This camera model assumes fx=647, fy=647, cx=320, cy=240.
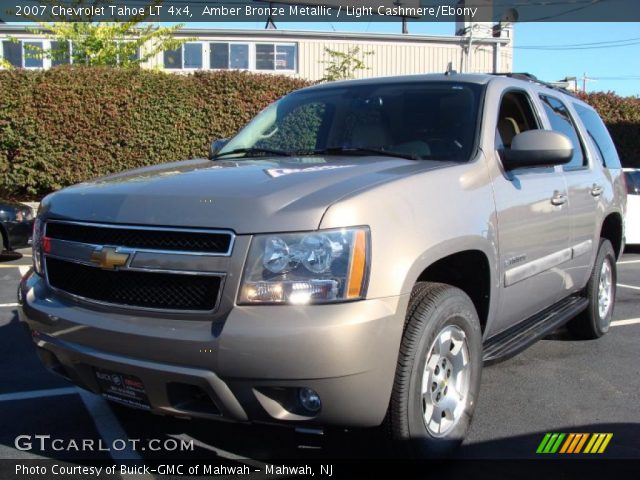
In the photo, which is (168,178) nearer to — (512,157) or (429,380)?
(429,380)

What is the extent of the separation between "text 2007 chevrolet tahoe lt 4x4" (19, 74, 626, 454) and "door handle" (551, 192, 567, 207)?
0.52ft

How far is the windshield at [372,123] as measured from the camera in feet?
12.1

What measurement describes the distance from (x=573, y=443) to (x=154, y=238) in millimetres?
2424

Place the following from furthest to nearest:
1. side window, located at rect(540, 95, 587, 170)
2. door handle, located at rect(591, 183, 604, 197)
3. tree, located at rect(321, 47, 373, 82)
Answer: tree, located at rect(321, 47, 373, 82), door handle, located at rect(591, 183, 604, 197), side window, located at rect(540, 95, 587, 170)

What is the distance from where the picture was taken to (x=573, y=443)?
343 cm

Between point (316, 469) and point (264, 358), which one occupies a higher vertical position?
point (264, 358)

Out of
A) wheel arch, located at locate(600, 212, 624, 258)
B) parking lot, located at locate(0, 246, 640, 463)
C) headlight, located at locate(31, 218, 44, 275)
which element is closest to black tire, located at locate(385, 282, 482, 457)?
parking lot, located at locate(0, 246, 640, 463)

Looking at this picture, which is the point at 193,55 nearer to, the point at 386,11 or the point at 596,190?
the point at 386,11

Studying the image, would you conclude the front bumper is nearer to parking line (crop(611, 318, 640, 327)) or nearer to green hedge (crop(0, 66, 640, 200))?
parking line (crop(611, 318, 640, 327))

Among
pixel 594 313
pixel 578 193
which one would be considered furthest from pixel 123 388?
pixel 594 313

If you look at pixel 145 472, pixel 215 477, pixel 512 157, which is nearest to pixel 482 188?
pixel 512 157

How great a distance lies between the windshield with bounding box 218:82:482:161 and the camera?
3.70 metres

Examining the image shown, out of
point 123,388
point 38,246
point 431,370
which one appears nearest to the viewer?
point 123,388

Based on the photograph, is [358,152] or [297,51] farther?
[297,51]
